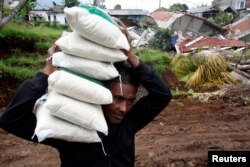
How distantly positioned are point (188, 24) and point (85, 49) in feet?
86.1

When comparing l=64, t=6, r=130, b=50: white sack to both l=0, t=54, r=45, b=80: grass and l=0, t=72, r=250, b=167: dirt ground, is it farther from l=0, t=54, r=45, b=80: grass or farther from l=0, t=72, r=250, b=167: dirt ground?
l=0, t=54, r=45, b=80: grass

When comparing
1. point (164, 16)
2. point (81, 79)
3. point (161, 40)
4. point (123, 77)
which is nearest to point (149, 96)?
point (123, 77)

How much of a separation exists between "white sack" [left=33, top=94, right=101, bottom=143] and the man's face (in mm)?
146

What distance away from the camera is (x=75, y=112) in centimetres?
161

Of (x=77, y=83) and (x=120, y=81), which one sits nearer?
(x=77, y=83)

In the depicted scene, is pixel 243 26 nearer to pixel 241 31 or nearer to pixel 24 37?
pixel 241 31

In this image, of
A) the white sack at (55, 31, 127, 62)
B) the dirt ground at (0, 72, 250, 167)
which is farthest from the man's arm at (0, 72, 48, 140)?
the dirt ground at (0, 72, 250, 167)

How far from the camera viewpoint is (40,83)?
1769 millimetres

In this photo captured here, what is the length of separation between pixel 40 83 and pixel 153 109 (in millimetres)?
626

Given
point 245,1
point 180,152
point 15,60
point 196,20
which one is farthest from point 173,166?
point 245,1

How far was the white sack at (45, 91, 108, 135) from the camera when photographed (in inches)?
62.7

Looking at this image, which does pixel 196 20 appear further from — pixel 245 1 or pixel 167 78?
pixel 167 78

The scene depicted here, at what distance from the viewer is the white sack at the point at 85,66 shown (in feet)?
5.46

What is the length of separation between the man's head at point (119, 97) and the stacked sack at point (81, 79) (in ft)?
0.22
